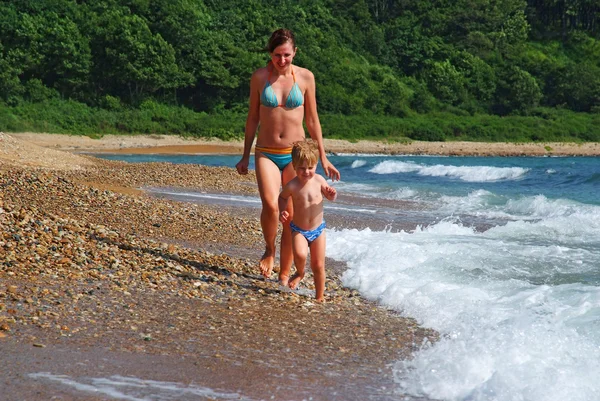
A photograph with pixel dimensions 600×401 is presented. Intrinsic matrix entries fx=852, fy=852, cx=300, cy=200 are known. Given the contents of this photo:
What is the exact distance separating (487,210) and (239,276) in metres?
9.65

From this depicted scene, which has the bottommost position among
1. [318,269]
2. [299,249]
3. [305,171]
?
[318,269]

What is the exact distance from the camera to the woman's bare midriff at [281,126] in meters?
6.41

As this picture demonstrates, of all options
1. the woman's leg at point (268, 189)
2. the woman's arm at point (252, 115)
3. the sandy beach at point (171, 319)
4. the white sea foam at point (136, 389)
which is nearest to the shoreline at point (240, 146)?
Result: the sandy beach at point (171, 319)

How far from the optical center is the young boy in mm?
6090

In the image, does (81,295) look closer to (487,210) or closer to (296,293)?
(296,293)

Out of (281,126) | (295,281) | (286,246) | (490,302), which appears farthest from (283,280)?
(490,302)

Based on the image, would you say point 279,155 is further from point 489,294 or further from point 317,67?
point 317,67

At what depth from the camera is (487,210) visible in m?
15.5

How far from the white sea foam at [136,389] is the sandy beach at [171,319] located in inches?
0.5

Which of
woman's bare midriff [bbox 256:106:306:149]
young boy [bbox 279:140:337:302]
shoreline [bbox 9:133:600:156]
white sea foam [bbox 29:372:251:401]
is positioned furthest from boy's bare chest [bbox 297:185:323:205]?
shoreline [bbox 9:133:600:156]

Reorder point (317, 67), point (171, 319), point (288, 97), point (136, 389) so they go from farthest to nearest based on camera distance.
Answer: point (317, 67) → point (288, 97) → point (171, 319) → point (136, 389)

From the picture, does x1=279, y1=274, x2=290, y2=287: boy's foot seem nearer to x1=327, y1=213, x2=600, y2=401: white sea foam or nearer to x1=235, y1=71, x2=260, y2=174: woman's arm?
x1=327, y1=213, x2=600, y2=401: white sea foam

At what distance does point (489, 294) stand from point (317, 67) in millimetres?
55130

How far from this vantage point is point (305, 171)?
6.13m
